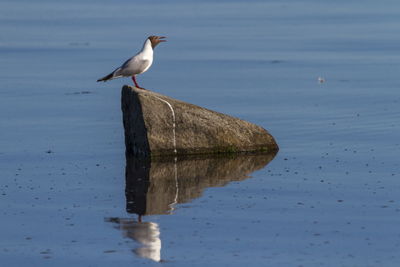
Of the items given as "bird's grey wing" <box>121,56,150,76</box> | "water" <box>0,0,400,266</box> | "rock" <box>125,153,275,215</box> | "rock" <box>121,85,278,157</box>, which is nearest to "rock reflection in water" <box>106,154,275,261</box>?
"rock" <box>125,153,275,215</box>

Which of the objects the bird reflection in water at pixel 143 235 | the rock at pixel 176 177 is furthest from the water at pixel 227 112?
the rock at pixel 176 177

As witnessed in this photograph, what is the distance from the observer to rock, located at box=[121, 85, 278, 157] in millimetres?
16234

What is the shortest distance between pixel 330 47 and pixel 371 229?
19.7 metres

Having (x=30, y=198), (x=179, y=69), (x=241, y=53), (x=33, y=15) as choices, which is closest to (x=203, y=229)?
(x=30, y=198)

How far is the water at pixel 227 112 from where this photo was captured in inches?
441

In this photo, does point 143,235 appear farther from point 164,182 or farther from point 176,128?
point 176,128

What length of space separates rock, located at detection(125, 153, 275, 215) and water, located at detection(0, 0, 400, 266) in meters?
0.21

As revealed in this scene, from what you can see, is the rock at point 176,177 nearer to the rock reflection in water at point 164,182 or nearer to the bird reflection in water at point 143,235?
the rock reflection in water at point 164,182

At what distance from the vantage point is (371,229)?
11656 millimetres

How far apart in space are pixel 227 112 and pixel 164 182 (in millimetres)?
5990

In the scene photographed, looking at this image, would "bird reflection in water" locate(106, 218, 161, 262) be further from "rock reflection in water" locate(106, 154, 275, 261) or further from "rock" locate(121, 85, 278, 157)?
"rock" locate(121, 85, 278, 157)

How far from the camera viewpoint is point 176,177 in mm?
14898

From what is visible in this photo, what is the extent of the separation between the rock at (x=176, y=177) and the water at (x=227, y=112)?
21 centimetres

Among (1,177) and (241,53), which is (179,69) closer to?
(241,53)
